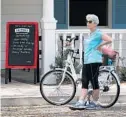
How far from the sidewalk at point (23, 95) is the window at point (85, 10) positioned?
137 inches

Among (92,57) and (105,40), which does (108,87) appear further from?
(105,40)

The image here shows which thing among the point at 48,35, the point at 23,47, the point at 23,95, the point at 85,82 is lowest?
the point at 23,95

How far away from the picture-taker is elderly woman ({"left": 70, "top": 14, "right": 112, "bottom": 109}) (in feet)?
28.7

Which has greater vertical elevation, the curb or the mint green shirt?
the mint green shirt

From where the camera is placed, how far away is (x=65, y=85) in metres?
9.12

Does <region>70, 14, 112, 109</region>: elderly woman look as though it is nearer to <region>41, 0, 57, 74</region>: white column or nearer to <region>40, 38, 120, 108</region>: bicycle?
<region>40, 38, 120, 108</region>: bicycle

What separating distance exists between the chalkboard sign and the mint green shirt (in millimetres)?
2447

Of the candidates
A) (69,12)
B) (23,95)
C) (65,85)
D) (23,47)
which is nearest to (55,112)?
(65,85)

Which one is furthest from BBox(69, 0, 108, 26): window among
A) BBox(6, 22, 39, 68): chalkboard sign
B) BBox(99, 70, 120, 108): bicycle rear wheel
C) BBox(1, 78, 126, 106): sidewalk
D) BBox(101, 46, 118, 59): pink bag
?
BBox(99, 70, 120, 108): bicycle rear wheel

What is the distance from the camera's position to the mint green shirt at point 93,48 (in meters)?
8.75

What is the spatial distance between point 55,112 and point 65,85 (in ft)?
2.31

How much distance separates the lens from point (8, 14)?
13711mm

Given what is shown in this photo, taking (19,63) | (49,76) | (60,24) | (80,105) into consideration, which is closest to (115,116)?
(80,105)

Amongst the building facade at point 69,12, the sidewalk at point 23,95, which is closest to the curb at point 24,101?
the sidewalk at point 23,95
